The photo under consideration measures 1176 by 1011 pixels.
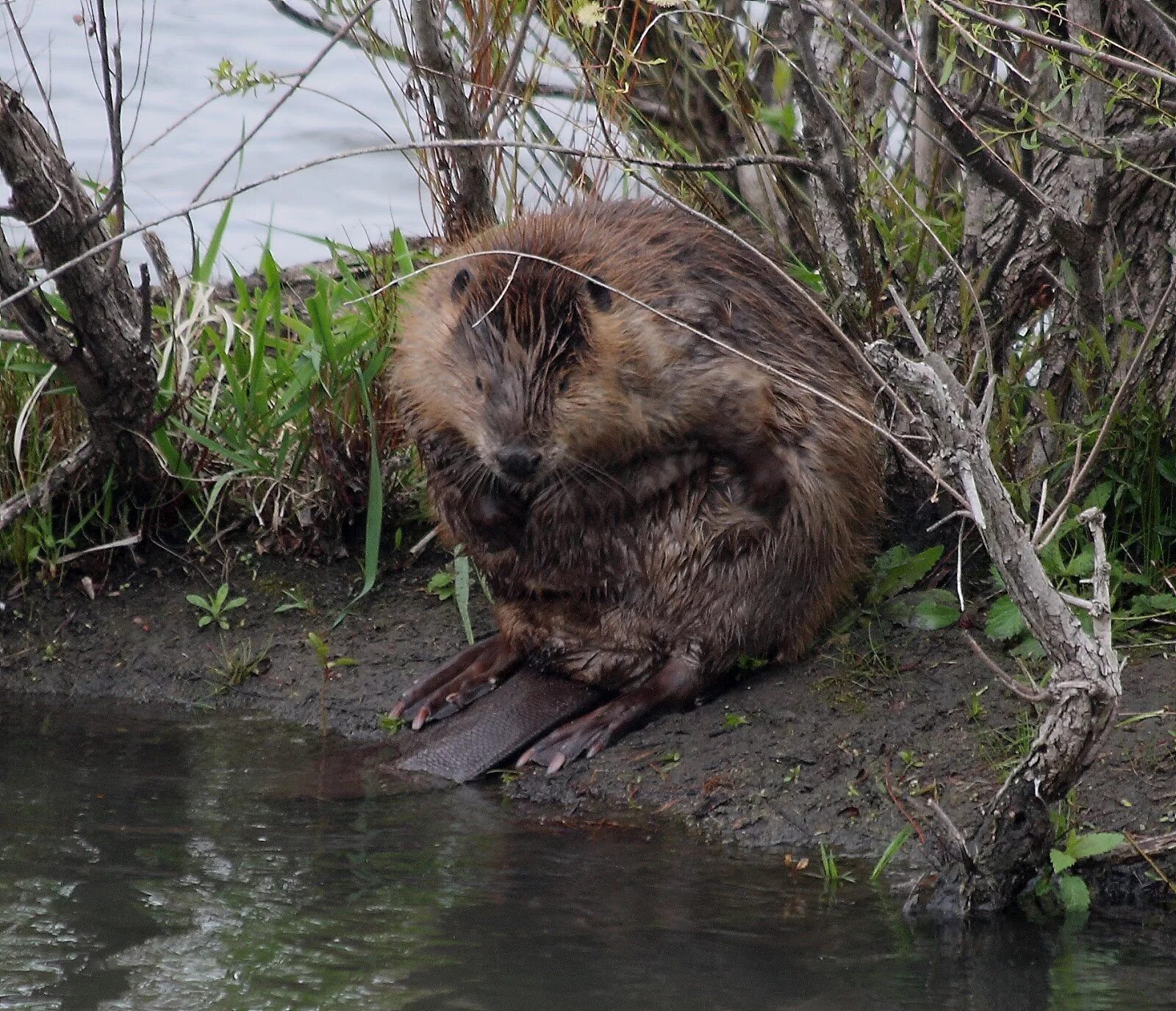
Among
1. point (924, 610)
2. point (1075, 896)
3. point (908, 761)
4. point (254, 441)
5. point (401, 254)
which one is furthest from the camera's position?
point (401, 254)

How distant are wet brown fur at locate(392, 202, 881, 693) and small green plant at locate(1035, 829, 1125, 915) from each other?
0.89 m

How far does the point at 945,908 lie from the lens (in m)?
2.44

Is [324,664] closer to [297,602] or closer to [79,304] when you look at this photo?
[297,602]

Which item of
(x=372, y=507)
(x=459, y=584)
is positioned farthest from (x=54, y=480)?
(x=459, y=584)

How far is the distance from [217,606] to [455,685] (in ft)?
2.24

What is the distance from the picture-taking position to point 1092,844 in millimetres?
2443

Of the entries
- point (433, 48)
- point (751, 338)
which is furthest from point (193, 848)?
point (433, 48)

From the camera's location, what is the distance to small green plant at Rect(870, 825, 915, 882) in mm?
2555

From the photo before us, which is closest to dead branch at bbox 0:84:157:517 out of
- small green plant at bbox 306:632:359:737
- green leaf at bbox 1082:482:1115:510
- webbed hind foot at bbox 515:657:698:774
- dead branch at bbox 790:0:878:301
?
small green plant at bbox 306:632:359:737

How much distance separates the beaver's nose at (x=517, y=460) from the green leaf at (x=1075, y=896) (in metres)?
1.20

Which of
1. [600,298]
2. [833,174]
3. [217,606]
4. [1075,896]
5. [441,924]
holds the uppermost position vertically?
[833,174]

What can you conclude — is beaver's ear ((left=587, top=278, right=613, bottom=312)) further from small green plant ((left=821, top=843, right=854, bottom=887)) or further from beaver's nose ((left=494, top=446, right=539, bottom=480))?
small green plant ((left=821, top=843, right=854, bottom=887))

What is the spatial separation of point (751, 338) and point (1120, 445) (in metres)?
0.77

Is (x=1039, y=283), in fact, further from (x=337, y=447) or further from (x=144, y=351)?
(x=144, y=351)
